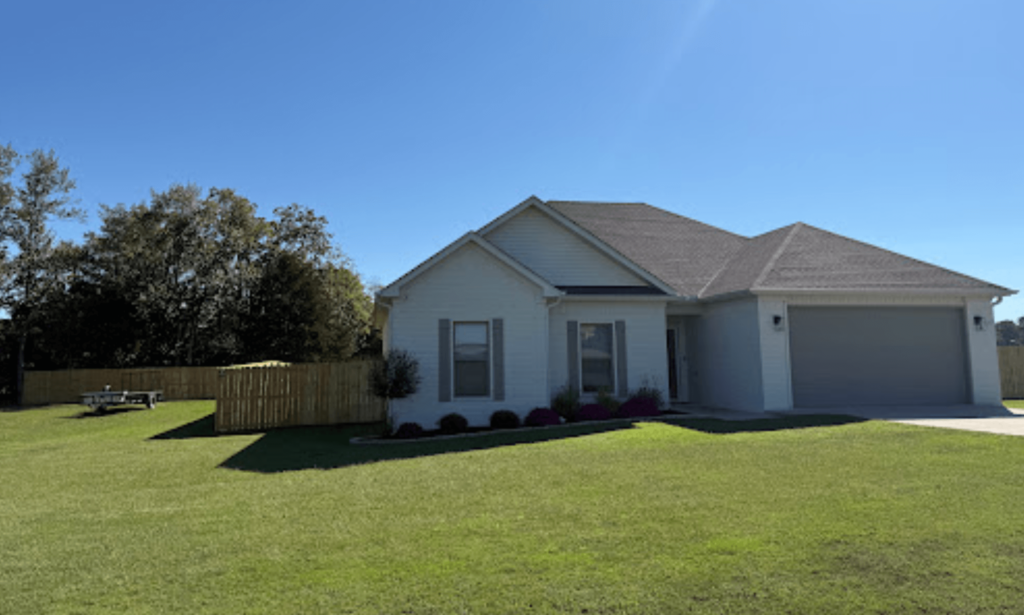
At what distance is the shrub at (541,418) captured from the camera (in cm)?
1362

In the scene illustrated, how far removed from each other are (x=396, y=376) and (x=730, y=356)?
30.6ft

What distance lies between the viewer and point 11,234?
108 ft

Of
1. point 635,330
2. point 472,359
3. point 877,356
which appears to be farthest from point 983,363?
point 472,359

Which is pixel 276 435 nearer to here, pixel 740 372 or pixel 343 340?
pixel 740 372

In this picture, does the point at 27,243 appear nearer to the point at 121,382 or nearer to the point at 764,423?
the point at 121,382

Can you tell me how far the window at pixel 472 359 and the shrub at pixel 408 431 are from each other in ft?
4.85

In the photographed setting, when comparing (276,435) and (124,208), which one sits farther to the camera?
(124,208)

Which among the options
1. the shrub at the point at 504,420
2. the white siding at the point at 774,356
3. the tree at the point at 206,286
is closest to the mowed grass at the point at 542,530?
the shrub at the point at 504,420

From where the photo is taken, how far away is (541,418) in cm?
1366

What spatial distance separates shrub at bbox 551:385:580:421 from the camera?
1444cm

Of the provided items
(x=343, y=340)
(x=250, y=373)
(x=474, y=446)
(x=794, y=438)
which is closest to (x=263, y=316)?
(x=343, y=340)

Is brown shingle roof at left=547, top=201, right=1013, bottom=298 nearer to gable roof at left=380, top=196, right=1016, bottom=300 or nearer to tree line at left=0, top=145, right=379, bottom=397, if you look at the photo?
gable roof at left=380, top=196, right=1016, bottom=300

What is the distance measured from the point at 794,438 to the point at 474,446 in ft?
19.5

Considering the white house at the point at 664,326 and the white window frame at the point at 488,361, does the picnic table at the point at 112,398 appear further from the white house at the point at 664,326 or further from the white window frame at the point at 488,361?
the white window frame at the point at 488,361
